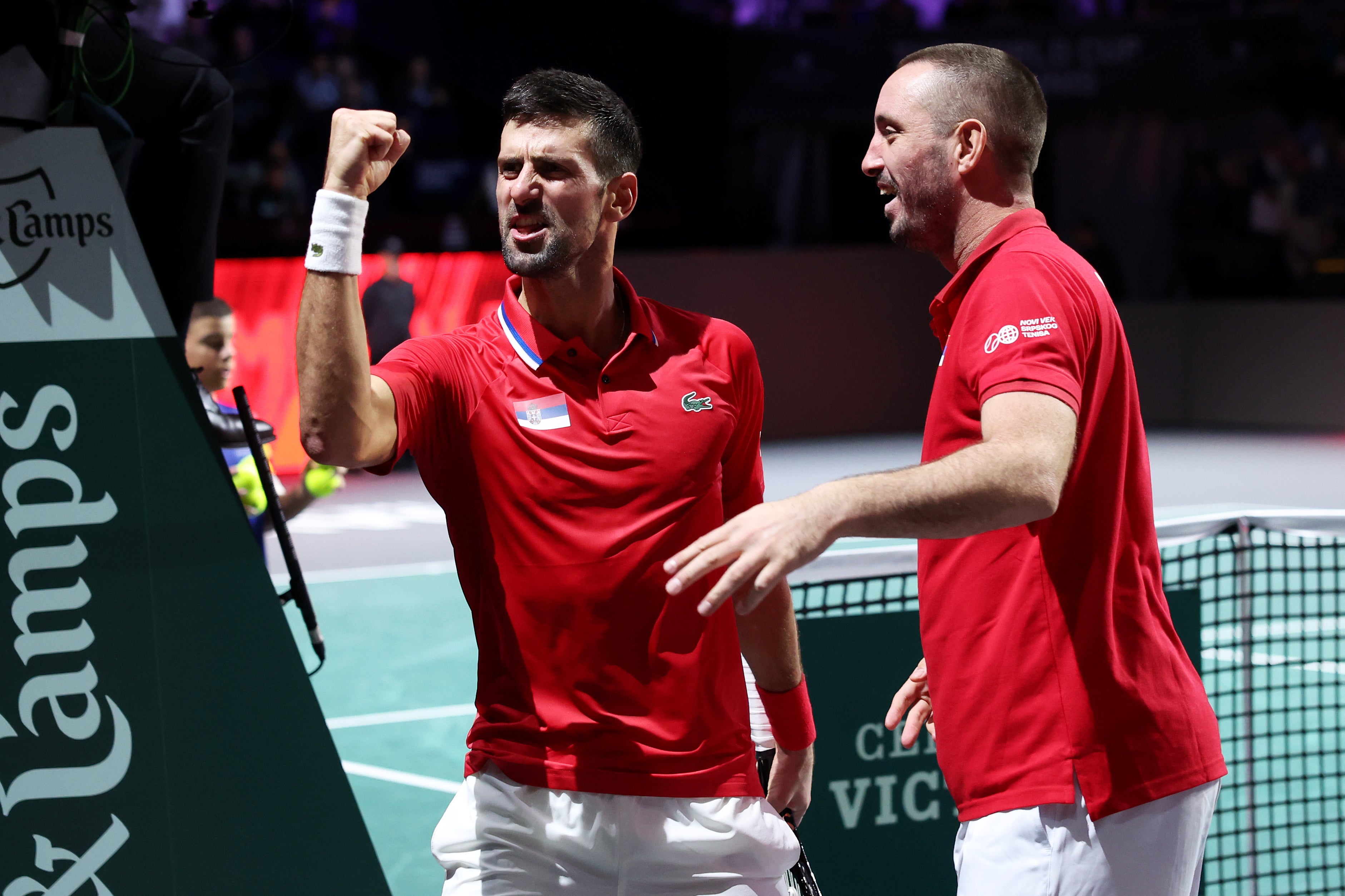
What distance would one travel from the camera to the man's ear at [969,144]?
265cm

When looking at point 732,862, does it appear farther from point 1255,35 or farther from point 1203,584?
point 1255,35

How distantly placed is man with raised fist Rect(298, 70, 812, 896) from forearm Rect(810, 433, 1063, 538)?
62 cm

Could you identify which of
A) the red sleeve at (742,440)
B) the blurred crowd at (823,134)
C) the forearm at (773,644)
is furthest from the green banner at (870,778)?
the blurred crowd at (823,134)

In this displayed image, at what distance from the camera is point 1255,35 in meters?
19.3

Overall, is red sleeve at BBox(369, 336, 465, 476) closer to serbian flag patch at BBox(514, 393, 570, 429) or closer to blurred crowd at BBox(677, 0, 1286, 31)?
serbian flag patch at BBox(514, 393, 570, 429)

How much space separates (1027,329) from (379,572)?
861 centimetres

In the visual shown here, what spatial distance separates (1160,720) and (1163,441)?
52.6ft

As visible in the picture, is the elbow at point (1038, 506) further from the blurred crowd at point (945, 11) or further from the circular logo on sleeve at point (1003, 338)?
the blurred crowd at point (945, 11)

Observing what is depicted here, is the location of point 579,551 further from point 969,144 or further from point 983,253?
point 969,144

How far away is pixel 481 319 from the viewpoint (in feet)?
14.2

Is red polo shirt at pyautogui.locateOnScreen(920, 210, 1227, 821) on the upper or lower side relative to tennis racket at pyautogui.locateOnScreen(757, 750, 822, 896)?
upper

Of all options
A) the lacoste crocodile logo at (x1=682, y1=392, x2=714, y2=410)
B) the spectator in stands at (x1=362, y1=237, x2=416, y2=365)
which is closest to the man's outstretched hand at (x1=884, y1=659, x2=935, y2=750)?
the lacoste crocodile logo at (x1=682, y1=392, x2=714, y2=410)

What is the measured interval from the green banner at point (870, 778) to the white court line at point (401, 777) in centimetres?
250

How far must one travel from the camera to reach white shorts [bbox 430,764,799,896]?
2.55 meters
